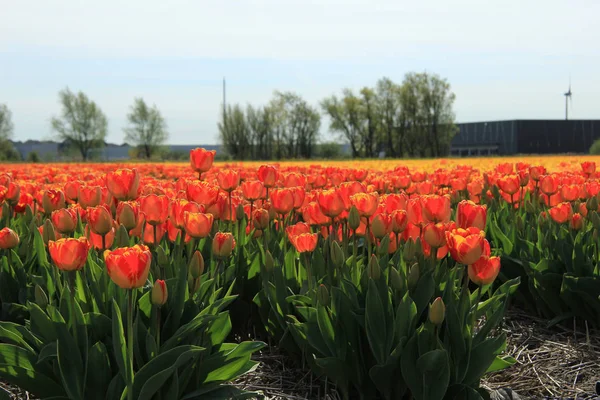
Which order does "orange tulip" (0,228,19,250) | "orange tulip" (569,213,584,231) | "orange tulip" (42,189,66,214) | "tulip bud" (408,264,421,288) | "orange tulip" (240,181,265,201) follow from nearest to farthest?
"tulip bud" (408,264,421,288) → "orange tulip" (0,228,19,250) → "orange tulip" (42,189,66,214) → "orange tulip" (240,181,265,201) → "orange tulip" (569,213,584,231)

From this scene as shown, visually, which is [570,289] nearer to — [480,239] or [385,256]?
[385,256]

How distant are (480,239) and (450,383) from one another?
2.12 feet

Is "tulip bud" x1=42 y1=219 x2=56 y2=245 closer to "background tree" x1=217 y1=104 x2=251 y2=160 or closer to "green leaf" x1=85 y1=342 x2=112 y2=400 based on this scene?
"green leaf" x1=85 y1=342 x2=112 y2=400

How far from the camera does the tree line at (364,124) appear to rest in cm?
5978

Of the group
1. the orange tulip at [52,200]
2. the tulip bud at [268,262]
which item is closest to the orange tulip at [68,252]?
the tulip bud at [268,262]

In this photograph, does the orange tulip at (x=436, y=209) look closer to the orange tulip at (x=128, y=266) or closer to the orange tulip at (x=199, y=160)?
the orange tulip at (x=128, y=266)

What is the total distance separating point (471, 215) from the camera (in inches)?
98.7

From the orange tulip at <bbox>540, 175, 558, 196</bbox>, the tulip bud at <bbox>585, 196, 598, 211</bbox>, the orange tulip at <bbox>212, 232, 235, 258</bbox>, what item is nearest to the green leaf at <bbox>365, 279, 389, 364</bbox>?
the orange tulip at <bbox>212, 232, 235, 258</bbox>

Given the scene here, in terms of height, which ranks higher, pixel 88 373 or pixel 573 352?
pixel 88 373

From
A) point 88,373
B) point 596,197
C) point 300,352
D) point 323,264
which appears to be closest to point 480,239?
point 323,264

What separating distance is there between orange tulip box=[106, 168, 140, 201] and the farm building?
213ft

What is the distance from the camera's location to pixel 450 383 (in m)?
2.36

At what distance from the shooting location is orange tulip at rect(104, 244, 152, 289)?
Result: 1779mm

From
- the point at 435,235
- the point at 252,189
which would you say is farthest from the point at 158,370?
the point at 252,189
